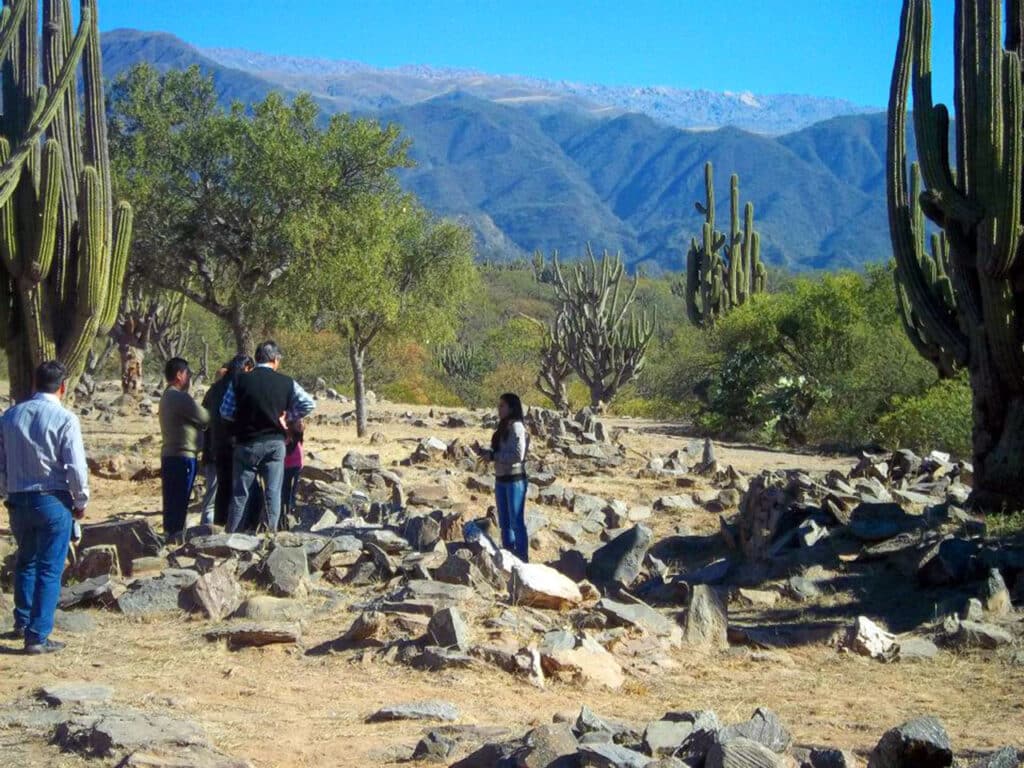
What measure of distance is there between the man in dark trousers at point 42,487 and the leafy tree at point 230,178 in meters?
11.3

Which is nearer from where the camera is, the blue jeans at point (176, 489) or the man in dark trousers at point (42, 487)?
the man in dark trousers at point (42, 487)

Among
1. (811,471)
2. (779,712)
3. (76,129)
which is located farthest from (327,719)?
(811,471)

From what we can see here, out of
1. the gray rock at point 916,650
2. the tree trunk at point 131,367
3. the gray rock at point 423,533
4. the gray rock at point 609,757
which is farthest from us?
the tree trunk at point 131,367

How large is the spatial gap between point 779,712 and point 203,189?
47.3ft

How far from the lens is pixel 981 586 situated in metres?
8.39

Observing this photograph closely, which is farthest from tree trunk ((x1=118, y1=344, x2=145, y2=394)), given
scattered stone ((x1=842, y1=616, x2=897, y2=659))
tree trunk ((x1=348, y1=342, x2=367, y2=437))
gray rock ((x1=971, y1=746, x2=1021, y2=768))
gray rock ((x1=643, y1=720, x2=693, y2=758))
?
gray rock ((x1=971, y1=746, x2=1021, y2=768))

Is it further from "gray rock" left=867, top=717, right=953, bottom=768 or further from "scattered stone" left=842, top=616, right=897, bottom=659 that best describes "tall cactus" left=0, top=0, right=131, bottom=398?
A: "gray rock" left=867, top=717, right=953, bottom=768

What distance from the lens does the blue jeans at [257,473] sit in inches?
379

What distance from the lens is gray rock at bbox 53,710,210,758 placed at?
17.0ft

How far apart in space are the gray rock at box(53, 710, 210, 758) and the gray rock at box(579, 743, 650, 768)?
1682mm

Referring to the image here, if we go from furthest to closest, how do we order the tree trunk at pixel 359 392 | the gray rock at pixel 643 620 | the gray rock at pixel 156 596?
the tree trunk at pixel 359 392, the gray rock at pixel 156 596, the gray rock at pixel 643 620

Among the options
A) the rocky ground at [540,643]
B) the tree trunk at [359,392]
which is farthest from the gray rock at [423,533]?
the tree trunk at [359,392]

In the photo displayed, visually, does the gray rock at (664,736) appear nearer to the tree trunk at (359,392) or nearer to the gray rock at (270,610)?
the gray rock at (270,610)

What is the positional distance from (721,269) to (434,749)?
2752cm
